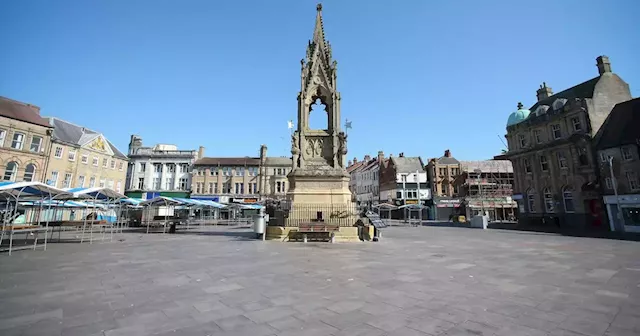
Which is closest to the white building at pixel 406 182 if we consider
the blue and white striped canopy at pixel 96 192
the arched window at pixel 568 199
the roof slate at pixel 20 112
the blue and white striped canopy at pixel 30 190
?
the arched window at pixel 568 199

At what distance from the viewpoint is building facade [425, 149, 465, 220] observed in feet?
184

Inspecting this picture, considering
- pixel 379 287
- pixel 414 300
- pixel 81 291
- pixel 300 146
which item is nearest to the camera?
pixel 414 300

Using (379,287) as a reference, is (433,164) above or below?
above

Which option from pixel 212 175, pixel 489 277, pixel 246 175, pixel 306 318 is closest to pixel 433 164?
pixel 246 175

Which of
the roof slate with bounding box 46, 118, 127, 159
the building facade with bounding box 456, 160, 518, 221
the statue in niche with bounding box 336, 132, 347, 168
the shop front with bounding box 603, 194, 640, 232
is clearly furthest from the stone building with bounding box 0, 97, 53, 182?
the building facade with bounding box 456, 160, 518, 221

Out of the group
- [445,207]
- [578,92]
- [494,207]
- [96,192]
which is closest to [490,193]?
[494,207]

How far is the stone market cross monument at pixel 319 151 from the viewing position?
15.9 metres

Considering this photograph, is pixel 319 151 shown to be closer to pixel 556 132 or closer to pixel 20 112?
pixel 556 132

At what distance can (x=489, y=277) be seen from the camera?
7176 mm

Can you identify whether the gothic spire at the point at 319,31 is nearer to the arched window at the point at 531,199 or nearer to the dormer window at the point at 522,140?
the dormer window at the point at 522,140

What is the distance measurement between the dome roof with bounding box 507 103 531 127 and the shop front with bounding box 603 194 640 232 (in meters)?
14.4

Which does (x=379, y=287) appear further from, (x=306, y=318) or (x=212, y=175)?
(x=212, y=175)

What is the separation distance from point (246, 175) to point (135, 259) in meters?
51.0

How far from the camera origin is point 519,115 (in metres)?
37.8
